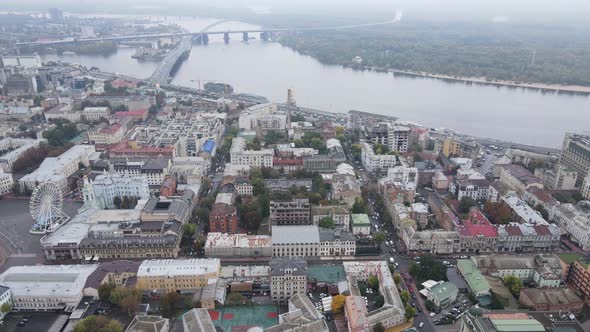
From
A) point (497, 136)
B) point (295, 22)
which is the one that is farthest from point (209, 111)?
point (295, 22)

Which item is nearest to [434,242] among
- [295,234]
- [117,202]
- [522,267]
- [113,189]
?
[522,267]

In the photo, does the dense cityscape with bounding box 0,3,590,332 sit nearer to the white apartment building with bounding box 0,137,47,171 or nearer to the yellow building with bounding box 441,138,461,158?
the yellow building with bounding box 441,138,461,158

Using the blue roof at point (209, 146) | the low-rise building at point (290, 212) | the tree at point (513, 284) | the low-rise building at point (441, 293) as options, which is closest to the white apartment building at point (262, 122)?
the blue roof at point (209, 146)

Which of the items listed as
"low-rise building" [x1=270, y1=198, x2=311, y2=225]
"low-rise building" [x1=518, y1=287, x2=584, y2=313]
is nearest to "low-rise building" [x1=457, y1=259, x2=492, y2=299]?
"low-rise building" [x1=518, y1=287, x2=584, y2=313]

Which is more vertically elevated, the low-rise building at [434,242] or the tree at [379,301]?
the low-rise building at [434,242]

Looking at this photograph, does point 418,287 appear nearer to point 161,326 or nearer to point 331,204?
point 331,204

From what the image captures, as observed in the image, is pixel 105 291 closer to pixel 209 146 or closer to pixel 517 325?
pixel 517 325

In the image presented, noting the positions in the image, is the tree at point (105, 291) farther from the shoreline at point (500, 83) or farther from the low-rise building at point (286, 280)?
the shoreline at point (500, 83)
